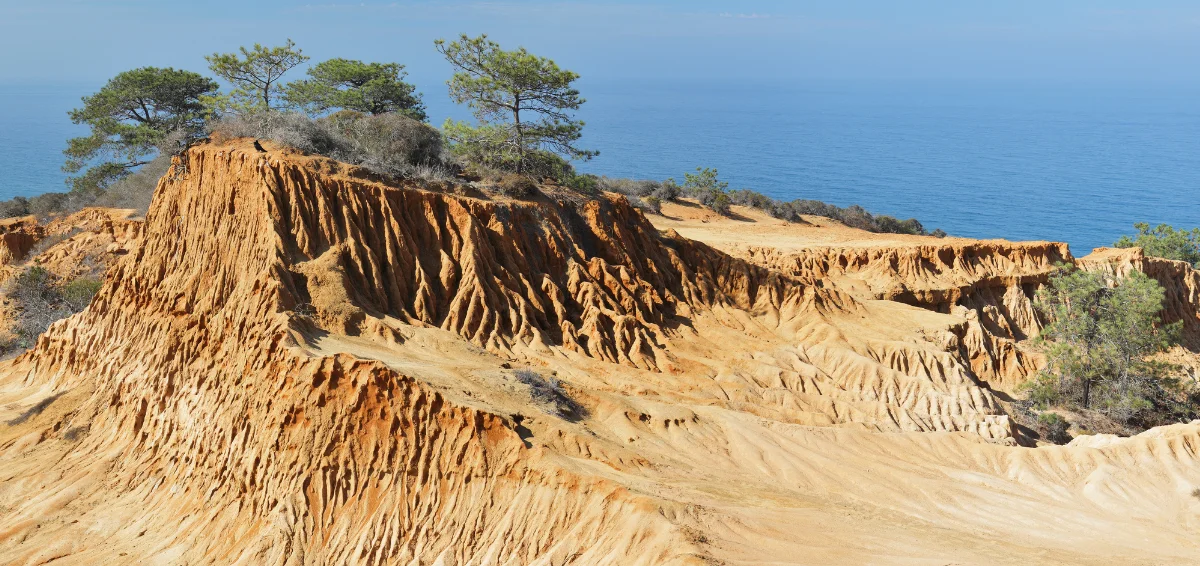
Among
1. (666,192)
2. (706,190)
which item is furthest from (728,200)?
(666,192)

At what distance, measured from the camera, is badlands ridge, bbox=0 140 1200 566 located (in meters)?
15.2

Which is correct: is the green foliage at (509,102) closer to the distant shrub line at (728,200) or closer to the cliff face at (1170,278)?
the distant shrub line at (728,200)

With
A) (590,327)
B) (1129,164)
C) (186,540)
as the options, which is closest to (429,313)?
(590,327)

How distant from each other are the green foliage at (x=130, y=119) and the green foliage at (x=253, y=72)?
3981mm

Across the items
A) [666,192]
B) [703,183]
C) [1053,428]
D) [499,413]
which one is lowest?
[1053,428]

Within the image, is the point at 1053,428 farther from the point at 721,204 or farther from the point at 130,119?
the point at 130,119

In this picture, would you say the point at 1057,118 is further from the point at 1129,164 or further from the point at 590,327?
the point at 590,327

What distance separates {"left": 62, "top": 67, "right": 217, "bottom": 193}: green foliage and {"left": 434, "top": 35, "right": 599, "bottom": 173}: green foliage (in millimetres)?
15156

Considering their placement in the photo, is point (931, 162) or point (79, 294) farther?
point (931, 162)

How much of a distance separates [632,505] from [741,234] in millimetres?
28054

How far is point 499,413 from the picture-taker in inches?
635

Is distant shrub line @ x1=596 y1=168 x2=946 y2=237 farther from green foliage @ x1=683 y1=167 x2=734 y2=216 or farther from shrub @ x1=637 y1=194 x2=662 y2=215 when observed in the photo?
shrub @ x1=637 y1=194 x2=662 y2=215

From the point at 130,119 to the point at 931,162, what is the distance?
358 feet

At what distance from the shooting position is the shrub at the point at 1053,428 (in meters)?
24.9
